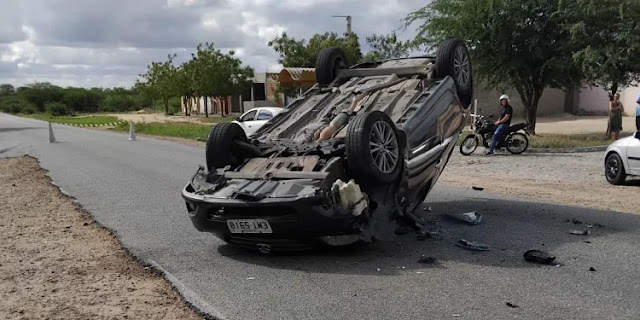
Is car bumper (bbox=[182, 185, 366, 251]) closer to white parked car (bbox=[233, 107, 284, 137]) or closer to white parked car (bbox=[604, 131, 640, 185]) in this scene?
white parked car (bbox=[604, 131, 640, 185])

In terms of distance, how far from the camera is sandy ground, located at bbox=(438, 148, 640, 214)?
941 centimetres

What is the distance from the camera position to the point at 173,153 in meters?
17.9

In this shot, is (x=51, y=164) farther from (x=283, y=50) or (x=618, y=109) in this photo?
(x=283, y=50)

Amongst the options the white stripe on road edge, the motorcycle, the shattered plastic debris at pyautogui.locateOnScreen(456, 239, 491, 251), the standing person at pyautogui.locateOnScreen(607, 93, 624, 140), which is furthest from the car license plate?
the standing person at pyautogui.locateOnScreen(607, 93, 624, 140)

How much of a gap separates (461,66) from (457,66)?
126mm

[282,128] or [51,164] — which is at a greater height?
[282,128]

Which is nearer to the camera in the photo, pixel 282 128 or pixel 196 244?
pixel 196 244

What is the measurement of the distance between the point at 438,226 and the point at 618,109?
605 inches

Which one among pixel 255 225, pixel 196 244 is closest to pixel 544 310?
pixel 255 225

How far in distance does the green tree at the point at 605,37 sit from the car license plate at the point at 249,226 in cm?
1514

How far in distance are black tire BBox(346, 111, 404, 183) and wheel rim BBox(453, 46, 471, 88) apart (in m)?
2.05

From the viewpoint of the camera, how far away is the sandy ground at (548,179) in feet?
30.9

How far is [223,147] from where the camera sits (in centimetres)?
664

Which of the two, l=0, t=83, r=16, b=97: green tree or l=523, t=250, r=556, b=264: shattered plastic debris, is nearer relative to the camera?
l=523, t=250, r=556, b=264: shattered plastic debris
